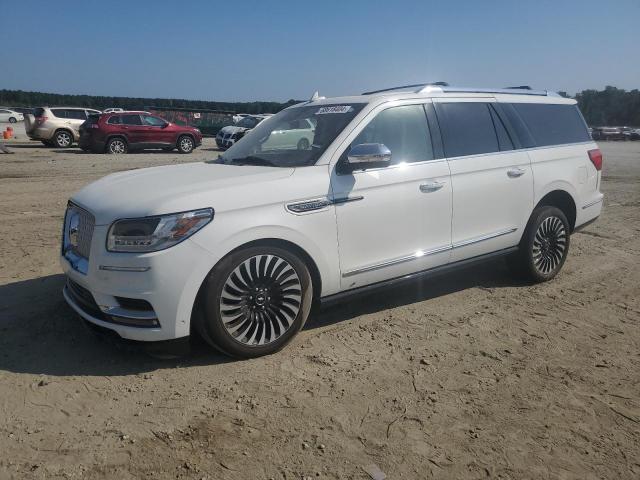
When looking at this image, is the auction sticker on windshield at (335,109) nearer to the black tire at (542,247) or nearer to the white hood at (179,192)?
the white hood at (179,192)

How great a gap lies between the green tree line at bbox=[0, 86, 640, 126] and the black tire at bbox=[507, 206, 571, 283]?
4294cm

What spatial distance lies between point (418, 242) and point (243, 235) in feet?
5.17

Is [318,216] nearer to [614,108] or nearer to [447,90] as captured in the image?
[447,90]

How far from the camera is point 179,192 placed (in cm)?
350

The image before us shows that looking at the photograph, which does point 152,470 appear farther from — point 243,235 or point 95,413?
point 243,235

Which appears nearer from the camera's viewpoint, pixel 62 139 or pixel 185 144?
pixel 185 144

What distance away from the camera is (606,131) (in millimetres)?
44625

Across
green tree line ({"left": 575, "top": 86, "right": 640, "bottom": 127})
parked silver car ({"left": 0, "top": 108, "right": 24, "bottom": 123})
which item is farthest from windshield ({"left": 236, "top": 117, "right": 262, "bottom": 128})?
green tree line ({"left": 575, "top": 86, "right": 640, "bottom": 127})

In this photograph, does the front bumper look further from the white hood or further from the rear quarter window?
the rear quarter window

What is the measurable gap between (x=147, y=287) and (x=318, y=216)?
4.15ft

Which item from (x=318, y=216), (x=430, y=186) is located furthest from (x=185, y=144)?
(x=318, y=216)

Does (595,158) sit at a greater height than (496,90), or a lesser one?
lesser

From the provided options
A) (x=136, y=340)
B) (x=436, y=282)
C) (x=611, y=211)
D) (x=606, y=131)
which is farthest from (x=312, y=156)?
(x=606, y=131)

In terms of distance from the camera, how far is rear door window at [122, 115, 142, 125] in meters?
20.2
